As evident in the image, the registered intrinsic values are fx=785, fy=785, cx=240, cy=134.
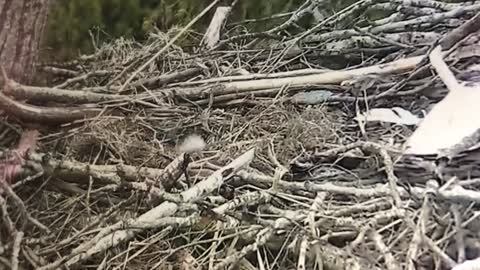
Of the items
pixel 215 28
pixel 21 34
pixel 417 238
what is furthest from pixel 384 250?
pixel 21 34

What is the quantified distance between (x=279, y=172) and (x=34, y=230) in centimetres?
26

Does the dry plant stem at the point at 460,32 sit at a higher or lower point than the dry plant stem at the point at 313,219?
higher

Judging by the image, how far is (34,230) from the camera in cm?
82

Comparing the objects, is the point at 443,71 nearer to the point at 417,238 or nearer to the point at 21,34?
the point at 417,238

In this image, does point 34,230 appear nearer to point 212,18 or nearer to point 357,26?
point 212,18

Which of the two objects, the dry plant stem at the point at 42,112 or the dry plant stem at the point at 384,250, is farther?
the dry plant stem at the point at 42,112

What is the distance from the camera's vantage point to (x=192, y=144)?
0.83m

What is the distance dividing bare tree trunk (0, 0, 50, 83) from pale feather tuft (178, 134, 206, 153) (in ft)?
0.62

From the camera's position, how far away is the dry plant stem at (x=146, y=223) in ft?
2.58

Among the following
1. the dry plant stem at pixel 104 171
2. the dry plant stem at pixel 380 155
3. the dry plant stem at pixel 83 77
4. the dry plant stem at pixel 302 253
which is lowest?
the dry plant stem at pixel 302 253

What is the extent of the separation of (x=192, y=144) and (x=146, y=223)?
3.8 inches

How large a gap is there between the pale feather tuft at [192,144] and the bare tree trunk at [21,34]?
0.19 metres

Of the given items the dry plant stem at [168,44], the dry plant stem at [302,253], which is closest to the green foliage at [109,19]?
the dry plant stem at [168,44]

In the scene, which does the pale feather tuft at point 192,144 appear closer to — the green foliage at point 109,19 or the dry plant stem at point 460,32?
the green foliage at point 109,19
